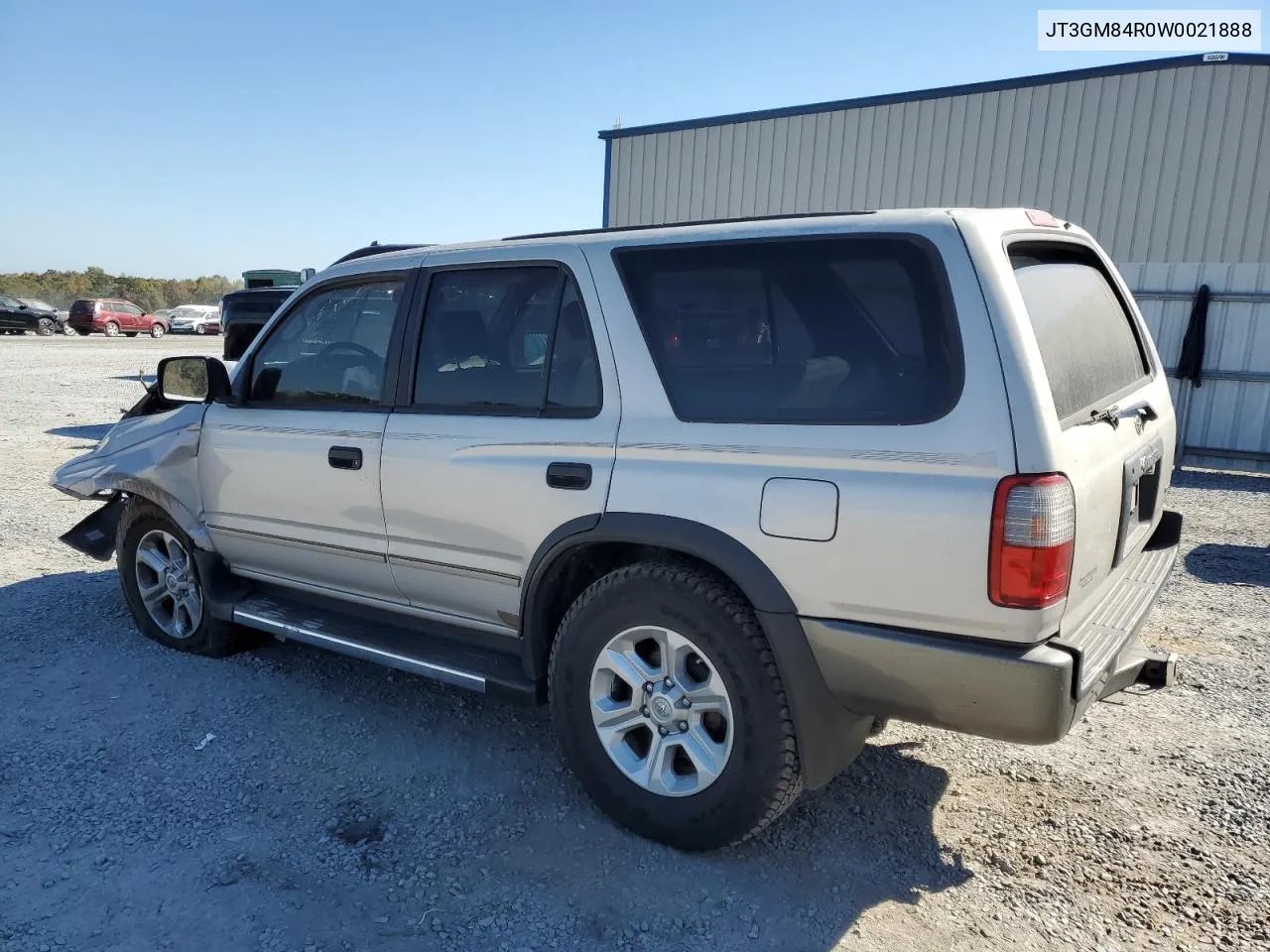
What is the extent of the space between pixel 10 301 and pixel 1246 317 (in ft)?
119

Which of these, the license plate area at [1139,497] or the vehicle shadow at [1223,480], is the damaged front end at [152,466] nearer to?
the license plate area at [1139,497]

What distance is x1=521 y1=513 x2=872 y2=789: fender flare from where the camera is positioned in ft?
8.39

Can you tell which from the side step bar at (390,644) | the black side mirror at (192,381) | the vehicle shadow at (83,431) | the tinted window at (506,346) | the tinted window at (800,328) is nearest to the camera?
the tinted window at (800,328)

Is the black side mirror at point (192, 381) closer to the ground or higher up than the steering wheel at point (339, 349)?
closer to the ground

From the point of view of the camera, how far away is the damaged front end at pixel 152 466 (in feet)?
13.8

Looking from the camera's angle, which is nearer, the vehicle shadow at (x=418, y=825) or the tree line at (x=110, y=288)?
the vehicle shadow at (x=418, y=825)

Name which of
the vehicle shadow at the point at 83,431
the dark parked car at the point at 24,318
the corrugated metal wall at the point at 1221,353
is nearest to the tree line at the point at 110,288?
the dark parked car at the point at 24,318

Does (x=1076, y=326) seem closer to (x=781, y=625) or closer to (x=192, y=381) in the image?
(x=781, y=625)

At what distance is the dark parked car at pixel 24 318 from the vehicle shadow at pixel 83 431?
24502mm

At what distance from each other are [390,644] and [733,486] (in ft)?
5.33

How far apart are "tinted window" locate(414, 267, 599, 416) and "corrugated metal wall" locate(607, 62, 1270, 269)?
38.7 feet

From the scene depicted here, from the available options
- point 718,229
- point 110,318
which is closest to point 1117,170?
point 718,229

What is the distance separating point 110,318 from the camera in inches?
1373

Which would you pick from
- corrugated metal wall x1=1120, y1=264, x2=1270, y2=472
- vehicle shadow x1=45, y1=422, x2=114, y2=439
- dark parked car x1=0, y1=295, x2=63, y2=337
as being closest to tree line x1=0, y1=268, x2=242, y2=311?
dark parked car x1=0, y1=295, x2=63, y2=337
